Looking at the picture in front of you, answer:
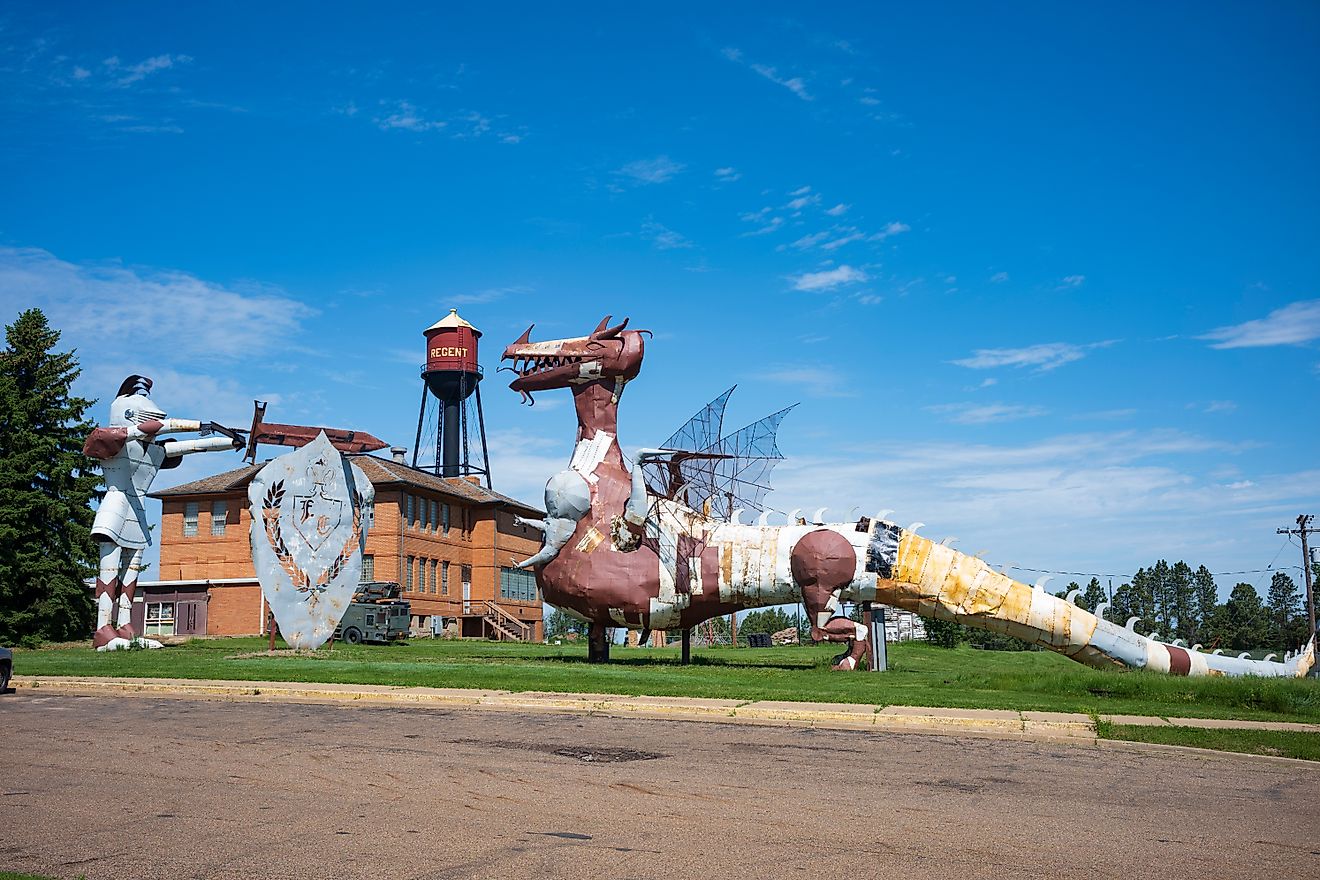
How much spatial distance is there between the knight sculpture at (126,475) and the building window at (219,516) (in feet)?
75.3

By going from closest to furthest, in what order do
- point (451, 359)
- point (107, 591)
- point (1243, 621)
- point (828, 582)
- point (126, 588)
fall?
point (828, 582)
point (107, 591)
point (126, 588)
point (451, 359)
point (1243, 621)

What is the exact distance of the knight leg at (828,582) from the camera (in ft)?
65.1

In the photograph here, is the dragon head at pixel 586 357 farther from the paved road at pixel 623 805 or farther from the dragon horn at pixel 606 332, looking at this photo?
the paved road at pixel 623 805

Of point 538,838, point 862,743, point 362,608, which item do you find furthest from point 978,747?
point 362,608

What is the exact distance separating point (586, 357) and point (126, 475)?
1255 centimetres

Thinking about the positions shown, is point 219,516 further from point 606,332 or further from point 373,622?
point 606,332

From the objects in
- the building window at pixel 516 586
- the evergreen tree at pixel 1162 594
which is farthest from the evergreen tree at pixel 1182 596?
the building window at pixel 516 586

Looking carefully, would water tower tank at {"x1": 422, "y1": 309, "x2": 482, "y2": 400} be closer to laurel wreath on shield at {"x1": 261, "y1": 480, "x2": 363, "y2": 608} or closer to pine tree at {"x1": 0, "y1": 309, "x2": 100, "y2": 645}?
pine tree at {"x1": 0, "y1": 309, "x2": 100, "y2": 645}

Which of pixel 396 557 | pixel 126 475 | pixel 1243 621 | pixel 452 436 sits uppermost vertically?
pixel 452 436

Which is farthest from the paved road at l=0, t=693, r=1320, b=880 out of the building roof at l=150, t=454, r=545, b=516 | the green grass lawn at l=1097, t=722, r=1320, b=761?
the building roof at l=150, t=454, r=545, b=516

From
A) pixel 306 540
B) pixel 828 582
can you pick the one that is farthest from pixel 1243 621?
pixel 306 540

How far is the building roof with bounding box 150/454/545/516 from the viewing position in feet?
153

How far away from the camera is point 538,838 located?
618cm

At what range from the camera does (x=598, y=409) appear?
2172 cm
